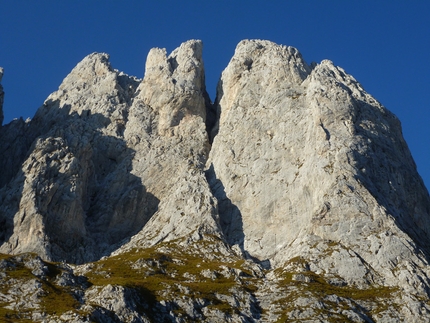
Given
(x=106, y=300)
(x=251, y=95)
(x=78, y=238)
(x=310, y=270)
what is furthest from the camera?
(x=251, y=95)

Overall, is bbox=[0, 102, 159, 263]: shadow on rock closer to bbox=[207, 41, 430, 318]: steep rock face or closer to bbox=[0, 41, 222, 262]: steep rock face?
bbox=[0, 41, 222, 262]: steep rock face

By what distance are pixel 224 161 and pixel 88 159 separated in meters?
29.8

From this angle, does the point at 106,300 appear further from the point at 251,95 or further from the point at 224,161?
the point at 251,95

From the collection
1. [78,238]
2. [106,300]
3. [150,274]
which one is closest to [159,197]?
[78,238]

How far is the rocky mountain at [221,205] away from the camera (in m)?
126

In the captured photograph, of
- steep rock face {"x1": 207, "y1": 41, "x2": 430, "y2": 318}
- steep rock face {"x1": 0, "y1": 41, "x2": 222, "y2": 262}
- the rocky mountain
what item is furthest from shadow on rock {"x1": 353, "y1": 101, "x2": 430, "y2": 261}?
steep rock face {"x1": 0, "y1": 41, "x2": 222, "y2": 262}

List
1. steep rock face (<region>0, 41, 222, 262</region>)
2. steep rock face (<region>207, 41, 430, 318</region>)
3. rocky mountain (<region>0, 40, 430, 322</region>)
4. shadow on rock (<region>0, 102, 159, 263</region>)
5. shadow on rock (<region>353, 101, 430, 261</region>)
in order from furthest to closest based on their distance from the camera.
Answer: steep rock face (<region>0, 41, 222, 262</region>)
shadow on rock (<region>0, 102, 159, 263</region>)
shadow on rock (<region>353, 101, 430, 261</region>)
steep rock face (<region>207, 41, 430, 318</region>)
rocky mountain (<region>0, 40, 430, 322</region>)

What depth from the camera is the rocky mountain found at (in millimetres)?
126000

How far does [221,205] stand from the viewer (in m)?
165

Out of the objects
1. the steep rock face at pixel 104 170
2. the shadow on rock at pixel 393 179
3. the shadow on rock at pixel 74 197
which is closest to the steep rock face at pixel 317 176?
the shadow on rock at pixel 393 179

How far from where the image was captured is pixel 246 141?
17638cm

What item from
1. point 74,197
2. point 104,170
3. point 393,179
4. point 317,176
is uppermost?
point 104,170

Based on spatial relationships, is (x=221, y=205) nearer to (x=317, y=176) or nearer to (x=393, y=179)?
(x=317, y=176)

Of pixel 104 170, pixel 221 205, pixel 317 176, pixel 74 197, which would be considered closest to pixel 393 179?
pixel 317 176
